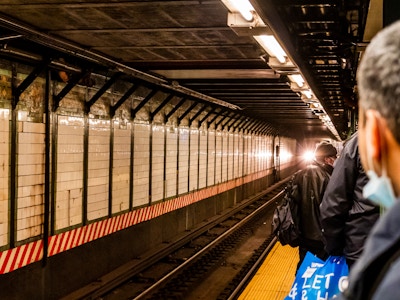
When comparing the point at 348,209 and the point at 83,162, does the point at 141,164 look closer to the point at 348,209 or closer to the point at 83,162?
the point at 83,162

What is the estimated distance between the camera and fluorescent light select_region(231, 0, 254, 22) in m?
4.17

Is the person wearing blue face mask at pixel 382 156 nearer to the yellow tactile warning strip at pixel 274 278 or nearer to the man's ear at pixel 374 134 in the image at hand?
the man's ear at pixel 374 134

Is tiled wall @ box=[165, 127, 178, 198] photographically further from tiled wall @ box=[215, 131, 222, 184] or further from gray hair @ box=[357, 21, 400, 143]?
gray hair @ box=[357, 21, 400, 143]

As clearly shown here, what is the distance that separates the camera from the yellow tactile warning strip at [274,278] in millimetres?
7809

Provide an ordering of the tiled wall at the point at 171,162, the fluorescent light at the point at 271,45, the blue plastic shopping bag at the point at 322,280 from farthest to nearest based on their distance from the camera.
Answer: the tiled wall at the point at 171,162 → the fluorescent light at the point at 271,45 → the blue plastic shopping bag at the point at 322,280

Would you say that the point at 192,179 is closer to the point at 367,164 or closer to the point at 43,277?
the point at 43,277

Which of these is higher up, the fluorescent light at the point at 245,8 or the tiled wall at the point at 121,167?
the fluorescent light at the point at 245,8

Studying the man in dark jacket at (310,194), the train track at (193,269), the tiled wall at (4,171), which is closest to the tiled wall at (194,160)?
the train track at (193,269)

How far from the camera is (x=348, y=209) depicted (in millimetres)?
3438

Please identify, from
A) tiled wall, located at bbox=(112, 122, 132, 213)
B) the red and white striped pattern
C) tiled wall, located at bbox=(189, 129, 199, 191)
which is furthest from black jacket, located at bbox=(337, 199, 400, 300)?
tiled wall, located at bbox=(189, 129, 199, 191)

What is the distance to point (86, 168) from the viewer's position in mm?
8648

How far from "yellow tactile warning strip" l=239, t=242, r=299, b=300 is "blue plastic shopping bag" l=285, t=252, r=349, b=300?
157 inches

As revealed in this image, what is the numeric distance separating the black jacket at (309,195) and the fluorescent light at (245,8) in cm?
161

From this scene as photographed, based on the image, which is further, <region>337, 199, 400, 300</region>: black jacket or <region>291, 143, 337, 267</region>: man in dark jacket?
<region>291, 143, 337, 267</region>: man in dark jacket
